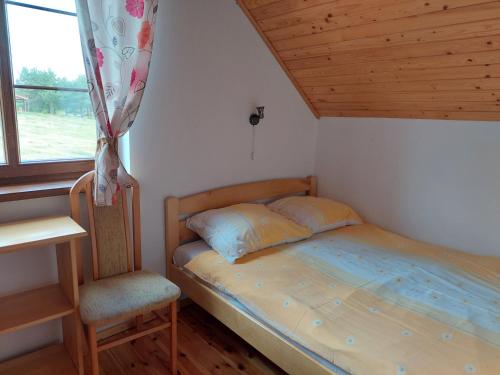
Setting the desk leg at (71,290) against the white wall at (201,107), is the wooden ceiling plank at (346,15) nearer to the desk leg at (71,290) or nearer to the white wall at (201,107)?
the white wall at (201,107)

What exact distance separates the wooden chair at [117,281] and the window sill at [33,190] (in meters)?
0.08

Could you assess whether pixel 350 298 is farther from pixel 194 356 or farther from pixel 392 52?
pixel 392 52

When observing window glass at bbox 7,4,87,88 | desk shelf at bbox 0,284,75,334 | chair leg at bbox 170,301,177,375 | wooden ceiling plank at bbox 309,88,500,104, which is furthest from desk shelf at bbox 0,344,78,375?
wooden ceiling plank at bbox 309,88,500,104

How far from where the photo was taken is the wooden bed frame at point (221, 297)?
1.67m

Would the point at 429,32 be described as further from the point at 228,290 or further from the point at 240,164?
the point at 228,290

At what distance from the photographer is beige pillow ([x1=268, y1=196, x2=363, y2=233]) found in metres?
2.71

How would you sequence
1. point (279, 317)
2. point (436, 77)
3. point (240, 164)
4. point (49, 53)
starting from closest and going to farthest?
1. point (279, 317)
2. point (49, 53)
3. point (436, 77)
4. point (240, 164)

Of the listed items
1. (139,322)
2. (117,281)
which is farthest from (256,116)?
(139,322)

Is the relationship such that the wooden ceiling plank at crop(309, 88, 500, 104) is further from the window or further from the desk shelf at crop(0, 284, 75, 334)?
the desk shelf at crop(0, 284, 75, 334)

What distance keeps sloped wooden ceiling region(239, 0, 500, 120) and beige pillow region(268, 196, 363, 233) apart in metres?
0.76

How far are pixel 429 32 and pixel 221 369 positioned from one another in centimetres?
208

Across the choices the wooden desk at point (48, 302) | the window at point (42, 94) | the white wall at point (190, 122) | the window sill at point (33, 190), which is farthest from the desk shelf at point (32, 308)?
the window at point (42, 94)

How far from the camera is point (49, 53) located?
77.9 inches

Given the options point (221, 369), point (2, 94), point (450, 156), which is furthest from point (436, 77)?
point (2, 94)
